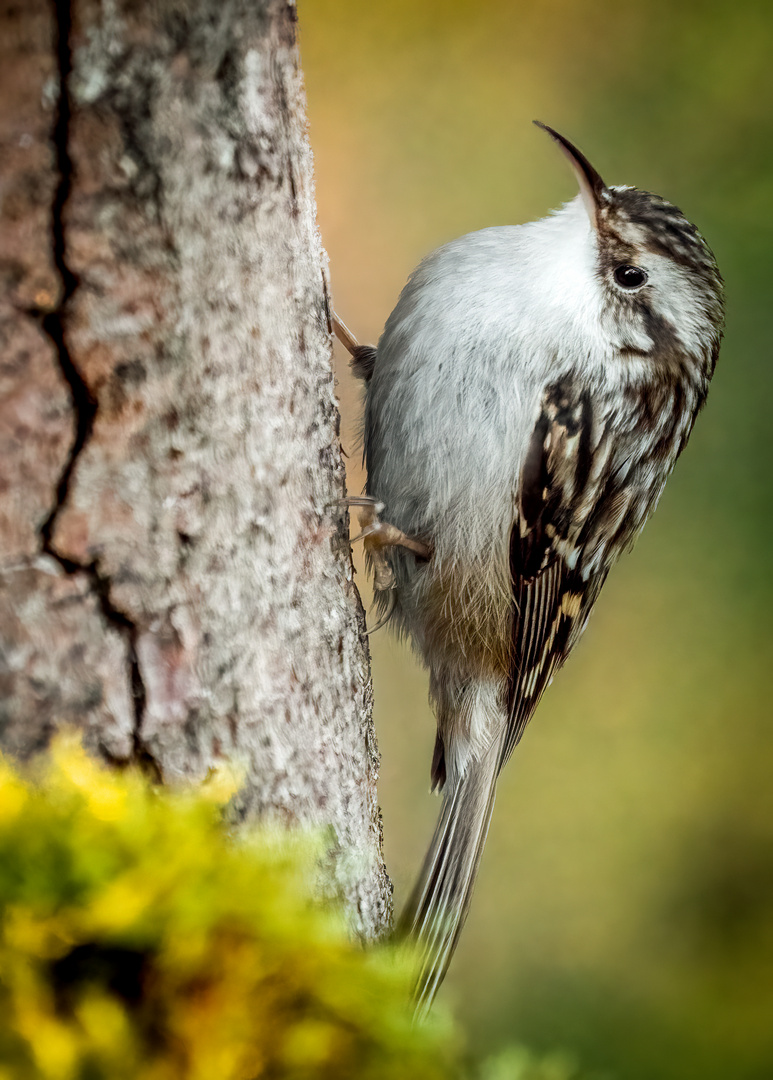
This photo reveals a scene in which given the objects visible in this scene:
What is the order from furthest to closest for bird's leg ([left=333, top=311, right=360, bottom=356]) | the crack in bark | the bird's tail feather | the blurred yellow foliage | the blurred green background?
the blurred green background → bird's leg ([left=333, top=311, right=360, bottom=356]) → the bird's tail feather → the crack in bark → the blurred yellow foliage

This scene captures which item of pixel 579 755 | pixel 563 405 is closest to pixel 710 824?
pixel 579 755

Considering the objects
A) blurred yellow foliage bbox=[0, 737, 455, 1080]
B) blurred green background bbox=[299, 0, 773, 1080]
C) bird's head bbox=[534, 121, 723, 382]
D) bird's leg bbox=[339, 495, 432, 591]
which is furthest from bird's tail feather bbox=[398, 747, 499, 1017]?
blurred green background bbox=[299, 0, 773, 1080]

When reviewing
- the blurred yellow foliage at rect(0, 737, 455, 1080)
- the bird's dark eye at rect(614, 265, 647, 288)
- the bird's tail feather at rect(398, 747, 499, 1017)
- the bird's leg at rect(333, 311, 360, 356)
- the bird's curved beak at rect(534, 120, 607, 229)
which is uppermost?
the bird's curved beak at rect(534, 120, 607, 229)

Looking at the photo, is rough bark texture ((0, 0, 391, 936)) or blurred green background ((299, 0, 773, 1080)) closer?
rough bark texture ((0, 0, 391, 936))

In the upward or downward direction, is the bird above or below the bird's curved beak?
below

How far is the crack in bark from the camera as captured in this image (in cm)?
79

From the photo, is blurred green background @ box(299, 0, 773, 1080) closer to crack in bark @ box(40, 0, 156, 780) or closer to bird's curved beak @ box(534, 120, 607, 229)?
bird's curved beak @ box(534, 120, 607, 229)

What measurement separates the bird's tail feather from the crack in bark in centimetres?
78

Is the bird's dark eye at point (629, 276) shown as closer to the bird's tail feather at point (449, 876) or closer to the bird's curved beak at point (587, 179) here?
the bird's curved beak at point (587, 179)

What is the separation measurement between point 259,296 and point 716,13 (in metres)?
2.95

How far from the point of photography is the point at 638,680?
332 cm

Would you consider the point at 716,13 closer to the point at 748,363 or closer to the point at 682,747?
the point at 748,363

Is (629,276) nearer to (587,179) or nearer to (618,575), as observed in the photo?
(587,179)

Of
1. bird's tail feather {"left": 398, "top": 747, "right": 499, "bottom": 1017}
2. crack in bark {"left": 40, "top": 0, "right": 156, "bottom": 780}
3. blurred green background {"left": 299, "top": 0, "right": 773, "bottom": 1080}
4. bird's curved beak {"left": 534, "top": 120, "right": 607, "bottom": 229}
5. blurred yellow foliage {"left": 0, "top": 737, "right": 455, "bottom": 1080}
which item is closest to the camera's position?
blurred yellow foliage {"left": 0, "top": 737, "right": 455, "bottom": 1080}
